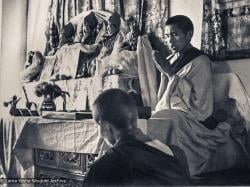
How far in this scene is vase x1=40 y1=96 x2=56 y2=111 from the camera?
4.26 m

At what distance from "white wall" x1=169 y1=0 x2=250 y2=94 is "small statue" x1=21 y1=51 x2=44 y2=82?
1.29m

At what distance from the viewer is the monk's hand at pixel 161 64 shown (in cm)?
383

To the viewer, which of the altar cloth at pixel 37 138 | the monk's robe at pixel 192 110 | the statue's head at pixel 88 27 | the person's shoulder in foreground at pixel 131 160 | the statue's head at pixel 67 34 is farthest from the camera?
the statue's head at pixel 67 34

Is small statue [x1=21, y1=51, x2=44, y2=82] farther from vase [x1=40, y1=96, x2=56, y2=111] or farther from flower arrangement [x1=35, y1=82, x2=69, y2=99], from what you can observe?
vase [x1=40, y1=96, x2=56, y2=111]

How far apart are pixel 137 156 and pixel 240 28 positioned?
119cm

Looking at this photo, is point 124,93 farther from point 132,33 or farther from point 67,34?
point 67,34

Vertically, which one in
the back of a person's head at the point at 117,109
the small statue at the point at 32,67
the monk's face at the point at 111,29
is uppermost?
the monk's face at the point at 111,29

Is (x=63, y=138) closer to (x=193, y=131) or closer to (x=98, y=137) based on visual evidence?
(x=98, y=137)

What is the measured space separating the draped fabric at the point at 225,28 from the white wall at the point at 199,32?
37 millimetres

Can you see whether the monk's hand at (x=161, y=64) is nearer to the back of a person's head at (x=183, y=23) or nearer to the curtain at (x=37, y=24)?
the back of a person's head at (x=183, y=23)

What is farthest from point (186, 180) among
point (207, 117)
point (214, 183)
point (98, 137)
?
point (98, 137)

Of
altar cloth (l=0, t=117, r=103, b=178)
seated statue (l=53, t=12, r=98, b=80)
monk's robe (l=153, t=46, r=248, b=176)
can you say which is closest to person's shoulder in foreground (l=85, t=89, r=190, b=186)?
monk's robe (l=153, t=46, r=248, b=176)

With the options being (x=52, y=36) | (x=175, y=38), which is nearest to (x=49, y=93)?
(x=52, y=36)

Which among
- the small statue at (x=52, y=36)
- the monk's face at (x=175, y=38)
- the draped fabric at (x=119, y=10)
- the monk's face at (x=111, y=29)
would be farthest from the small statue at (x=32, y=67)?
the monk's face at (x=175, y=38)
